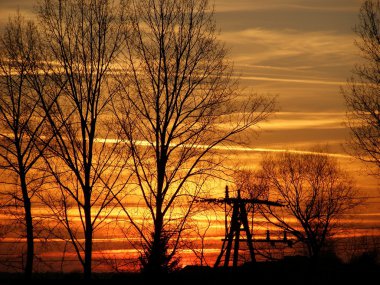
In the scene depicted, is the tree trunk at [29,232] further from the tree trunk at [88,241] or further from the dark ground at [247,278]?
the dark ground at [247,278]

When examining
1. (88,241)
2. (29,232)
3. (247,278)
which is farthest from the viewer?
(29,232)

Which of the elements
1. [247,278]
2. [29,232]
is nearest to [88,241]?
[29,232]

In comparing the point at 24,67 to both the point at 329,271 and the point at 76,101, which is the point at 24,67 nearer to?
the point at 76,101

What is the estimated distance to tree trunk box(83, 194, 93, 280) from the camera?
86.8 feet

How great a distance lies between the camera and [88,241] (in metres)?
26.8

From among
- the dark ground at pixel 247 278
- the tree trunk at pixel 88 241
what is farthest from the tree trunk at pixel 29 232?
the dark ground at pixel 247 278

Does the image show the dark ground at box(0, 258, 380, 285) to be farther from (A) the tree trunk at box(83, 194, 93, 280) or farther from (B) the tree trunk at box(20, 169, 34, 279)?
(B) the tree trunk at box(20, 169, 34, 279)

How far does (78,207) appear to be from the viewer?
2739cm

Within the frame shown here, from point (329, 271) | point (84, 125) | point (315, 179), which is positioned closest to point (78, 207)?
point (84, 125)

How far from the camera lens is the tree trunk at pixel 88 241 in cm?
2647

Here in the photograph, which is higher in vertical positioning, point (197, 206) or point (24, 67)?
point (24, 67)

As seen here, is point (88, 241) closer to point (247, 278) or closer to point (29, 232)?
point (29, 232)

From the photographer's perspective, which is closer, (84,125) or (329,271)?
(329,271)

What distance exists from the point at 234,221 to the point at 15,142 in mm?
11024
